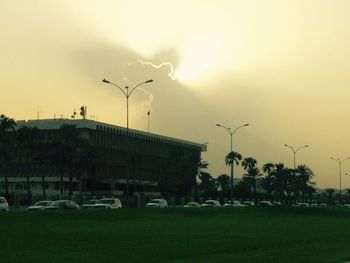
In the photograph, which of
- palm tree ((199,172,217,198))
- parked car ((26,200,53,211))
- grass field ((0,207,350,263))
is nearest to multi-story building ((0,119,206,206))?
palm tree ((199,172,217,198))

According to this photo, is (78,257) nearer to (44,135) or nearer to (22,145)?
(22,145)

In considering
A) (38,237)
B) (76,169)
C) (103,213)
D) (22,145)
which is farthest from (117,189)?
(38,237)

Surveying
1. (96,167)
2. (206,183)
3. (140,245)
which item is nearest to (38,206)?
(140,245)

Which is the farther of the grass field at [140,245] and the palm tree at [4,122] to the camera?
the palm tree at [4,122]

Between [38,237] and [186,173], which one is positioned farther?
[186,173]

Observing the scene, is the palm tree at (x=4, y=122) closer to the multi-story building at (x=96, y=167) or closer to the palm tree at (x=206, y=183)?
the multi-story building at (x=96, y=167)

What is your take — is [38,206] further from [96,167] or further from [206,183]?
[206,183]

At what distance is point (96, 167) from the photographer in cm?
15025

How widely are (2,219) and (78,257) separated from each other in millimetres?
19873

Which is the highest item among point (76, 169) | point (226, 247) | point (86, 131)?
point (86, 131)

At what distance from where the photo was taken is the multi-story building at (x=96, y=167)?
450ft

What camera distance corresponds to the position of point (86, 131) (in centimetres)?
15138

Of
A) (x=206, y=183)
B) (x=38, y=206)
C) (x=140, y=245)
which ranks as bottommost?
(x=140, y=245)

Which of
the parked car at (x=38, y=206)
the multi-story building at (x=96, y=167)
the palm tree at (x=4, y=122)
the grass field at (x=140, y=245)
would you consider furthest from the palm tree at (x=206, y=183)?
the grass field at (x=140, y=245)
